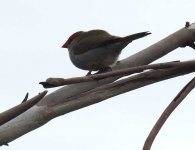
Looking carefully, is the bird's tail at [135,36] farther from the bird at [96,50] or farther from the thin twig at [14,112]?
the thin twig at [14,112]

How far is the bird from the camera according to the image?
14.3 feet

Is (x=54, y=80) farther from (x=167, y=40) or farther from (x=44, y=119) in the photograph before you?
(x=167, y=40)

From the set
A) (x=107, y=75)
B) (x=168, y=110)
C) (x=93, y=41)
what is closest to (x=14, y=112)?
(x=107, y=75)

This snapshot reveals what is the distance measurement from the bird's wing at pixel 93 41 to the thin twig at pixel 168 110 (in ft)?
11.2

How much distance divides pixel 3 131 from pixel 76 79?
0.70 feet

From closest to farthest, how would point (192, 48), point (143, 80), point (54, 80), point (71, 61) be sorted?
point (54, 80), point (143, 80), point (192, 48), point (71, 61)

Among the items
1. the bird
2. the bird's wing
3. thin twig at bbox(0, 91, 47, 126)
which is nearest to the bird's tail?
the bird

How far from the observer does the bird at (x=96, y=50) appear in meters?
4.37

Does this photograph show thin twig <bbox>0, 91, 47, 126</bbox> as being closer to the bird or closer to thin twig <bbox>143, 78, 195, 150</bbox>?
thin twig <bbox>143, 78, 195, 150</bbox>

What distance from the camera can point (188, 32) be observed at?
1.19m

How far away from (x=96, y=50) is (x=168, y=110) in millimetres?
3728

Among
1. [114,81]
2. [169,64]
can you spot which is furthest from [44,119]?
[169,64]

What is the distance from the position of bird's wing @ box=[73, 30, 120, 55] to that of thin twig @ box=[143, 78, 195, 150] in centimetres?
340

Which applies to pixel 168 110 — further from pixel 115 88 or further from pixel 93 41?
pixel 93 41
